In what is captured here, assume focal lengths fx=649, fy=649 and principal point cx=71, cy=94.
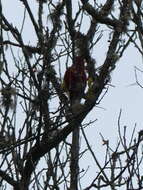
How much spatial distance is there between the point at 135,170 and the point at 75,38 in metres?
1.14

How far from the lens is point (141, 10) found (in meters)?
4.67

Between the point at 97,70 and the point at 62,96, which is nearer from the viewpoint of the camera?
the point at 62,96

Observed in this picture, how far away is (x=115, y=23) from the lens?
4961 millimetres

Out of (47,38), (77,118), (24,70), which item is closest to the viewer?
(77,118)

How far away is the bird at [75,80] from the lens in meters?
5.25

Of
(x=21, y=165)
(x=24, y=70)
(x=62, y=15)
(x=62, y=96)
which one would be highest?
(x=62, y=15)

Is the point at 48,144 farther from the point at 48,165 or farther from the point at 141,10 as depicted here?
the point at 141,10

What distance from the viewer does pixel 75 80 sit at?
5.57m

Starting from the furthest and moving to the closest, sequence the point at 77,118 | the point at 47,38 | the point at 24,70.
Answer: the point at 24,70 < the point at 47,38 < the point at 77,118

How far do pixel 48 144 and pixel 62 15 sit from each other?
49.2 inches

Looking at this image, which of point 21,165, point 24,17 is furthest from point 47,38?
point 21,165

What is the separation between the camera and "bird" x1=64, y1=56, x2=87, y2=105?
525 cm

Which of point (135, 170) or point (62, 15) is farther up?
point (62, 15)

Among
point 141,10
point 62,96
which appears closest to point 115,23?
point 141,10
